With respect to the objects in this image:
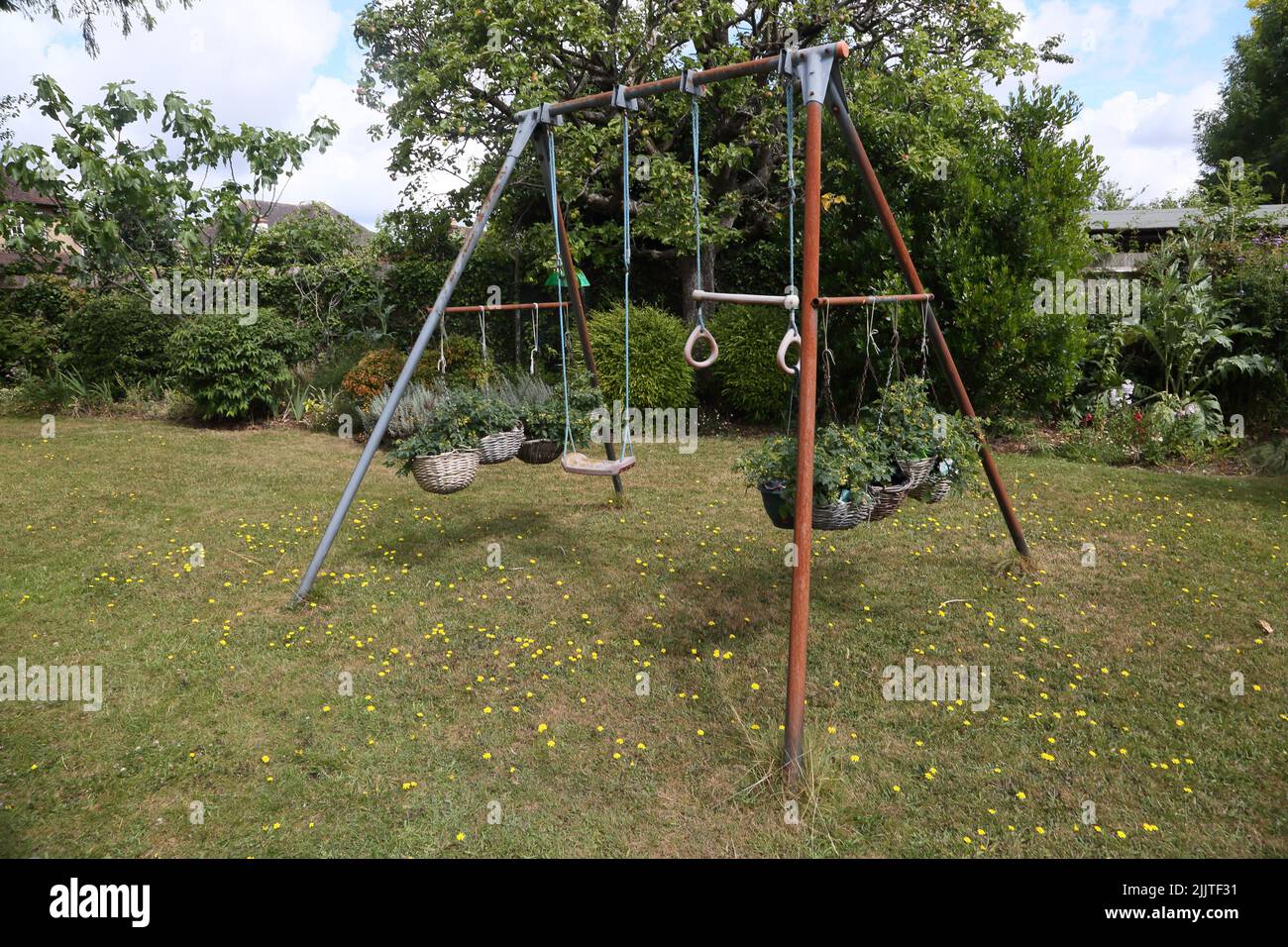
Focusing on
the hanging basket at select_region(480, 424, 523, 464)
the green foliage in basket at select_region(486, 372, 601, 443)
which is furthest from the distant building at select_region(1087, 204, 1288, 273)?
the hanging basket at select_region(480, 424, 523, 464)

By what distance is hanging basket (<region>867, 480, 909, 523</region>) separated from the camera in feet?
13.8

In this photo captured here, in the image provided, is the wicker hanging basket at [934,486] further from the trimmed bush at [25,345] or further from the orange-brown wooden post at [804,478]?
the trimmed bush at [25,345]

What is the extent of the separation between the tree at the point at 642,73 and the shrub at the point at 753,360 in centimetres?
122

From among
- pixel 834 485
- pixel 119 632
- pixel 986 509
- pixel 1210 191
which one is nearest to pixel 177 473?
pixel 119 632

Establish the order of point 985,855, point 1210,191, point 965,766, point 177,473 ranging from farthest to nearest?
1. point 1210,191
2. point 177,473
3. point 965,766
4. point 985,855

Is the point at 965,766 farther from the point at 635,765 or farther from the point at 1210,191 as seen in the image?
the point at 1210,191

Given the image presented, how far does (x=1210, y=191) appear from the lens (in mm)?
11859

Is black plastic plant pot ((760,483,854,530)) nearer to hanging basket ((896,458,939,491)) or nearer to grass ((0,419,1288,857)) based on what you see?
hanging basket ((896,458,939,491))

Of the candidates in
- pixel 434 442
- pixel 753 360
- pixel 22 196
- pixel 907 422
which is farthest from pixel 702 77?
pixel 22 196

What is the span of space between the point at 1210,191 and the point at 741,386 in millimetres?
7638

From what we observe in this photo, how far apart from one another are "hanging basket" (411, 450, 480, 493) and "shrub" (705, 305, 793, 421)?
570 cm

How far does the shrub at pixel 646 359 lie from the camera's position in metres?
10.4

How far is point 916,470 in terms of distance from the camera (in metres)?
4.37

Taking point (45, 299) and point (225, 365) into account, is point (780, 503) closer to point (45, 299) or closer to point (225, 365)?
point (225, 365)
